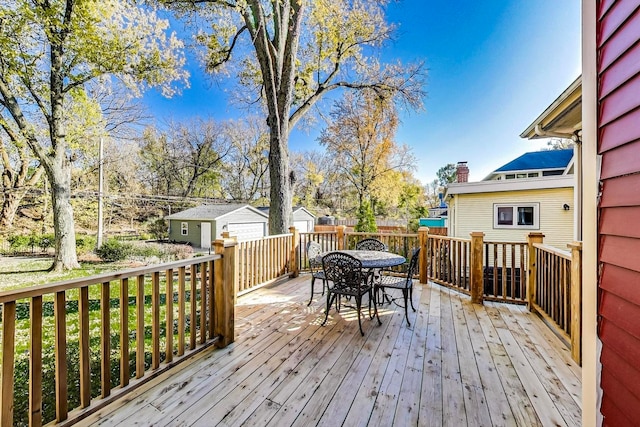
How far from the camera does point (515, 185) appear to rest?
8461mm

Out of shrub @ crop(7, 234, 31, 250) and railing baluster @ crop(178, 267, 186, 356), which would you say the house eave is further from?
shrub @ crop(7, 234, 31, 250)

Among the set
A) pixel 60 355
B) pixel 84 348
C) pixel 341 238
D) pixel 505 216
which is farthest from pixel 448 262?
pixel 505 216

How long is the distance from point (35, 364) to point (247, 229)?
55.4 ft

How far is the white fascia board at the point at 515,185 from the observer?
784 centimetres

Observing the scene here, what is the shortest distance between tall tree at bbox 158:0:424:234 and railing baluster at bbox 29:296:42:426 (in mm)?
4572

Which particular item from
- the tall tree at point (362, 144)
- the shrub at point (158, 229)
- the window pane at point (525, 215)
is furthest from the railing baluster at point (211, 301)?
the shrub at point (158, 229)

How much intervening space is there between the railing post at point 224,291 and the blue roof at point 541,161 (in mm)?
13273

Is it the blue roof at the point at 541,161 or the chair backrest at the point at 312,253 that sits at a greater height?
the blue roof at the point at 541,161

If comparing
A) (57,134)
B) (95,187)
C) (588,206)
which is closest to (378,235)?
(588,206)

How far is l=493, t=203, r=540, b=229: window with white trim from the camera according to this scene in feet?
27.6

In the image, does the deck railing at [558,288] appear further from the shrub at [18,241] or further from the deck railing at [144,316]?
the shrub at [18,241]

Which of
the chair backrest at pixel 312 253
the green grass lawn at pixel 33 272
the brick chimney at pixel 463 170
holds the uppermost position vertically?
the brick chimney at pixel 463 170

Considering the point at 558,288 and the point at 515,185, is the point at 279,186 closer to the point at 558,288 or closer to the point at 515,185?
the point at 558,288

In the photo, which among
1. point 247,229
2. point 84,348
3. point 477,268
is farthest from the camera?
point 247,229
